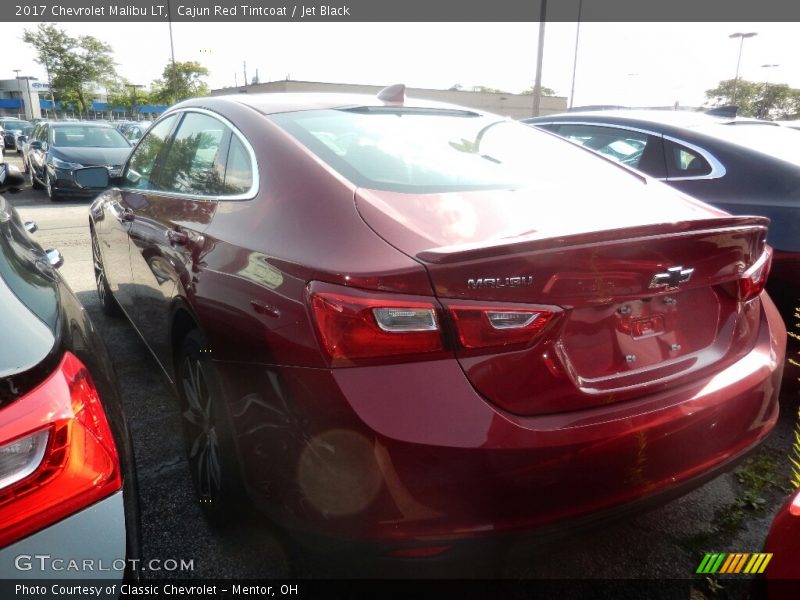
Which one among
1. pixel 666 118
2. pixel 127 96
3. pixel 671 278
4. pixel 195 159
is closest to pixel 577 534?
pixel 671 278

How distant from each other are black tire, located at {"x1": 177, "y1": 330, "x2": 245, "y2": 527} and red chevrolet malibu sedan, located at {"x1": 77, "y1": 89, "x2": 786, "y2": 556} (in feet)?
0.06

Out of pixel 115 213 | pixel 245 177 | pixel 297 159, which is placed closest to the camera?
pixel 297 159

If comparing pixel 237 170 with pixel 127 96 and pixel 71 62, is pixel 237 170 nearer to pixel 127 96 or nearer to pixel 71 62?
pixel 71 62

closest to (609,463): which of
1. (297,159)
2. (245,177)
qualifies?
(297,159)

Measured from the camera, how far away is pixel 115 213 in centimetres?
369

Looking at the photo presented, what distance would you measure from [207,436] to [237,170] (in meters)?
1.03

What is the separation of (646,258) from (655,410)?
42 centimetres

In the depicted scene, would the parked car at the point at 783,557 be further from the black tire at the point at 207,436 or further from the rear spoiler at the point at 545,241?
the black tire at the point at 207,436

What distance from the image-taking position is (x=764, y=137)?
400 centimetres

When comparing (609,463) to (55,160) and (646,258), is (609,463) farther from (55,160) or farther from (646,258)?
(55,160)

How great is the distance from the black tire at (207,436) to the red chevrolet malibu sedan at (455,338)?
0.02m

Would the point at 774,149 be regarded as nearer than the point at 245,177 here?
No

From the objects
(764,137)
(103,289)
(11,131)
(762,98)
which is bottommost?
(11,131)

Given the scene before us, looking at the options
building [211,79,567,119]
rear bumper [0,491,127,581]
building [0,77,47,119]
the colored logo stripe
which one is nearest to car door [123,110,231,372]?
rear bumper [0,491,127,581]
